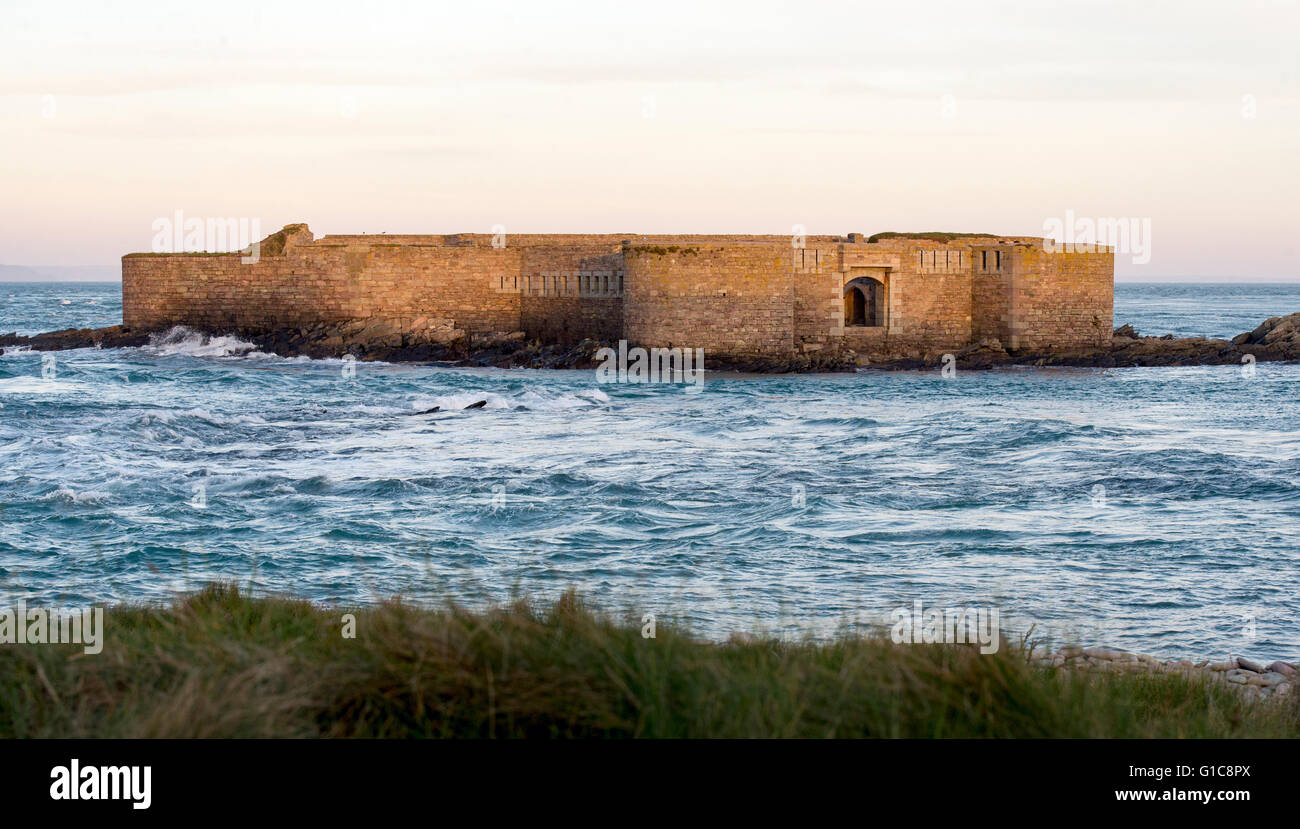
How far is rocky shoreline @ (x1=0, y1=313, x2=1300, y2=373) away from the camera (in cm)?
2847

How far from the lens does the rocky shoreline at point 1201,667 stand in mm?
5895

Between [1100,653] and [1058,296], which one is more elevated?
[1058,296]

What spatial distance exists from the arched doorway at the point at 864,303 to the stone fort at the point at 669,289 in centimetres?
5

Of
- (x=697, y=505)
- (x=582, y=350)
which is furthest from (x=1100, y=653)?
(x=582, y=350)

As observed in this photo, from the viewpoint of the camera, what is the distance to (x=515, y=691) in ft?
12.4

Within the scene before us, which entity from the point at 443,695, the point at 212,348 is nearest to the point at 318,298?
the point at 212,348

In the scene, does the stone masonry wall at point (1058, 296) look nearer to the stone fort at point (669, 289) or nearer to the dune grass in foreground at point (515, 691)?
the stone fort at point (669, 289)

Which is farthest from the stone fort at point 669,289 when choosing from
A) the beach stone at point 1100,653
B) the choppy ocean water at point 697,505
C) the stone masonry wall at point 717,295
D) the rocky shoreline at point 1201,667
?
the rocky shoreline at point 1201,667

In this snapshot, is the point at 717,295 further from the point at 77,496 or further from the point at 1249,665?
the point at 1249,665

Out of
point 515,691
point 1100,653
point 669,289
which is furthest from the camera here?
point 669,289

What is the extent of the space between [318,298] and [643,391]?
11894 mm

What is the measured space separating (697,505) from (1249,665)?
5866mm
